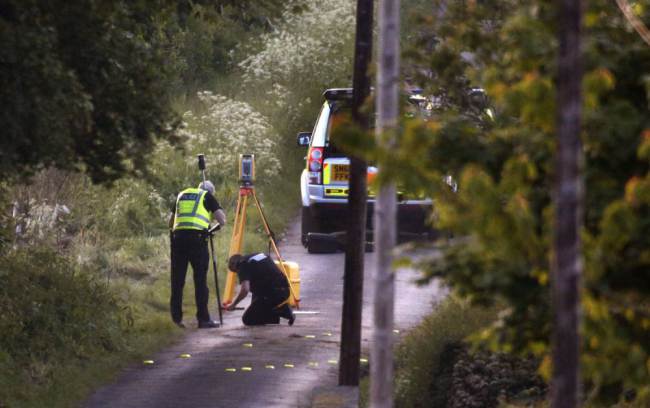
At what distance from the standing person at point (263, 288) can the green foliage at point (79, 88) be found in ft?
15.6

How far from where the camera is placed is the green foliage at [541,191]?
21.8 ft

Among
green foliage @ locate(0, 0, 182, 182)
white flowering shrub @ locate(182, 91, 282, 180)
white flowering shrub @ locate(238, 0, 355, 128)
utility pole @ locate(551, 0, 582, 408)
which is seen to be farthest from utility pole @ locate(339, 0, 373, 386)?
white flowering shrub @ locate(238, 0, 355, 128)

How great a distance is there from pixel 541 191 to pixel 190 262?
10.4 m

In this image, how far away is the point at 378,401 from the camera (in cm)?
910

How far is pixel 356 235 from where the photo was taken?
1383 cm

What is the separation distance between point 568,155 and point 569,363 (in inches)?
32.7

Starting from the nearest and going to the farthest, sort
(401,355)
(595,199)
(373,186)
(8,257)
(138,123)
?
(373,186) → (595,199) → (138,123) → (401,355) → (8,257)

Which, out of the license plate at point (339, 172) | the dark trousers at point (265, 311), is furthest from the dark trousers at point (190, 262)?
the license plate at point (339, 172)

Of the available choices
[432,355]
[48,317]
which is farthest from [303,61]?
[432,355]

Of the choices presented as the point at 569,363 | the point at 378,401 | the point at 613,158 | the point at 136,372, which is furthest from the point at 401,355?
the point at 569,363

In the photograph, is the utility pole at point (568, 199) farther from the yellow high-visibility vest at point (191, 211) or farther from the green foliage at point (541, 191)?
the yellow high-visibility vest at point (191, 211)

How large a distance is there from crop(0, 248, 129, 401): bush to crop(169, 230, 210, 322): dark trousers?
2.18 feet

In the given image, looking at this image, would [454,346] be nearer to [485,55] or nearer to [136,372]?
[136,372]

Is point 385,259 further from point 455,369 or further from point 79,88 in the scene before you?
point 455,369
